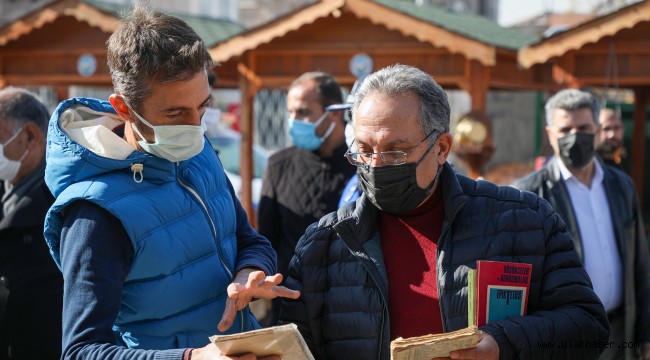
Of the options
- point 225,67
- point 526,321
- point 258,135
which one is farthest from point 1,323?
point 258,135

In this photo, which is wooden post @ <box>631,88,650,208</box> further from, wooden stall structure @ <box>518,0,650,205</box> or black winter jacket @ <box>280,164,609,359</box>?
black winter jacket @ <box>280,164,609,359</box>

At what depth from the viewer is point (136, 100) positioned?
265 centimetres

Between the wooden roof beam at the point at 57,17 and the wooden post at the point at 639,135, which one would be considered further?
the wooden post at the point at 639,135

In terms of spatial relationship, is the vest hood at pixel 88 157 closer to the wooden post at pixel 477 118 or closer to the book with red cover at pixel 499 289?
the book with red cover at pixel 499 289

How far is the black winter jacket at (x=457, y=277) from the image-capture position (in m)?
2.71

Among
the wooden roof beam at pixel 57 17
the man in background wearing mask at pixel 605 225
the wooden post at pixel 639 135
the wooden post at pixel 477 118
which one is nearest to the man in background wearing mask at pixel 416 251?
the man in background wearing mask at pixel 605 225

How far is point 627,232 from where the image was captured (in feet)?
15.8

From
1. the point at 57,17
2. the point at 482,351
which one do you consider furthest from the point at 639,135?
the point at 482,351

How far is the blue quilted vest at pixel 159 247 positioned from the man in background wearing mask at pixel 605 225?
8.21ft

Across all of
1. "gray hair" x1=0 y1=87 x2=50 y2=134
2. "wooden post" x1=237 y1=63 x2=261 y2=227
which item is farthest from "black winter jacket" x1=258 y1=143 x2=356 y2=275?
"wooden post" x1=237 y1=63 x2=261 y2=227

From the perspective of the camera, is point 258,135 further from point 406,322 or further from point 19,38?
point 406,322

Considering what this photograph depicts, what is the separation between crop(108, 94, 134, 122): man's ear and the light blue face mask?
9.74 feet

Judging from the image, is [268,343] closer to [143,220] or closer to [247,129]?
[143,220]

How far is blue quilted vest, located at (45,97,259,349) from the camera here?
8.46 ft
